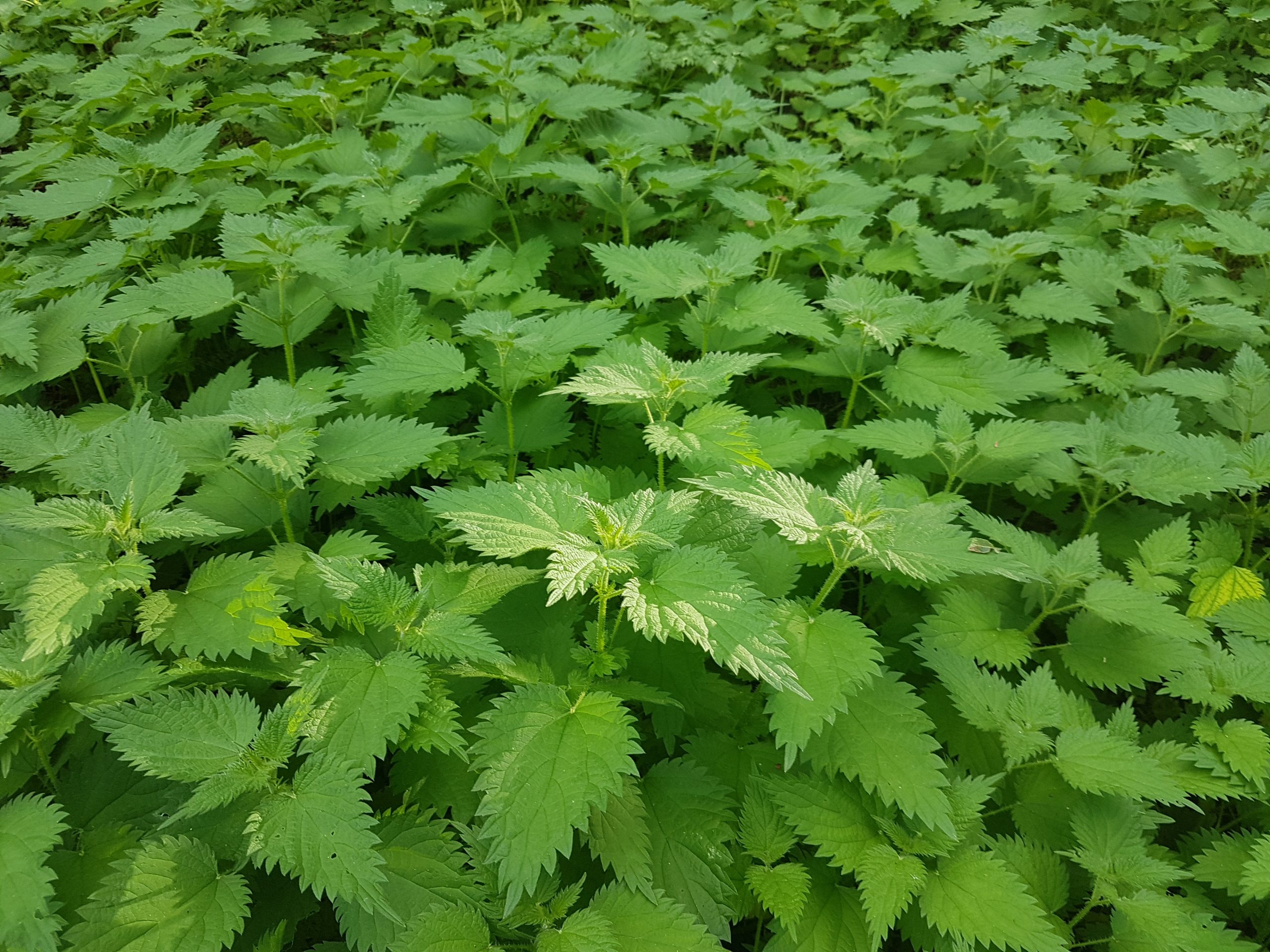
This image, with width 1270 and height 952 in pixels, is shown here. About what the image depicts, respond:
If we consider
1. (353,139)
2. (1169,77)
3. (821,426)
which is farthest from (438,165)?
(1169,77)

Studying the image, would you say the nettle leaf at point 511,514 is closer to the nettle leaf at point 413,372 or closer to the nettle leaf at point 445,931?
the nettle leaf at point 413,372

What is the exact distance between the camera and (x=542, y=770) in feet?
4.20

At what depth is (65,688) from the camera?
1466mm

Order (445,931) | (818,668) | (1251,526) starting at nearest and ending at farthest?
(445,931)
(818,668)
(1251,526)

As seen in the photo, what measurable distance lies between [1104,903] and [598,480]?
61.6 inches

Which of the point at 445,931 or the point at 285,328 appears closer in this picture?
the point at 445,931

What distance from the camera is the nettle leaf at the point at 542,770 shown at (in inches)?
46.8

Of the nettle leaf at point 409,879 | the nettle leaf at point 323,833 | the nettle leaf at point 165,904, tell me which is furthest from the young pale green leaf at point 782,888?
the nettle leaf at point 165,904

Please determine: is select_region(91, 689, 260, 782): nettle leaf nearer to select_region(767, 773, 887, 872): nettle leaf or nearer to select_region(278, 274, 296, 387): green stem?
select_region(767, 773, 887, 872): nettle leaf

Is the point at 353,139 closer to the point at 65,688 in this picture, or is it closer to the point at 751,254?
the point at 751,254

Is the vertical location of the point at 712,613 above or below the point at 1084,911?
above

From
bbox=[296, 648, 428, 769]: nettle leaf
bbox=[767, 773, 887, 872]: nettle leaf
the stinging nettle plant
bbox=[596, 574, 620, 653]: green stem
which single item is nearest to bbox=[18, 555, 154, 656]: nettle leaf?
the stinging nettle plant

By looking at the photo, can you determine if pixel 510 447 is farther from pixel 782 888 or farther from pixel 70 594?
pixel 782 888

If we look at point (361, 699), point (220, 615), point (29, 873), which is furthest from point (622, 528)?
point (29, 873)
